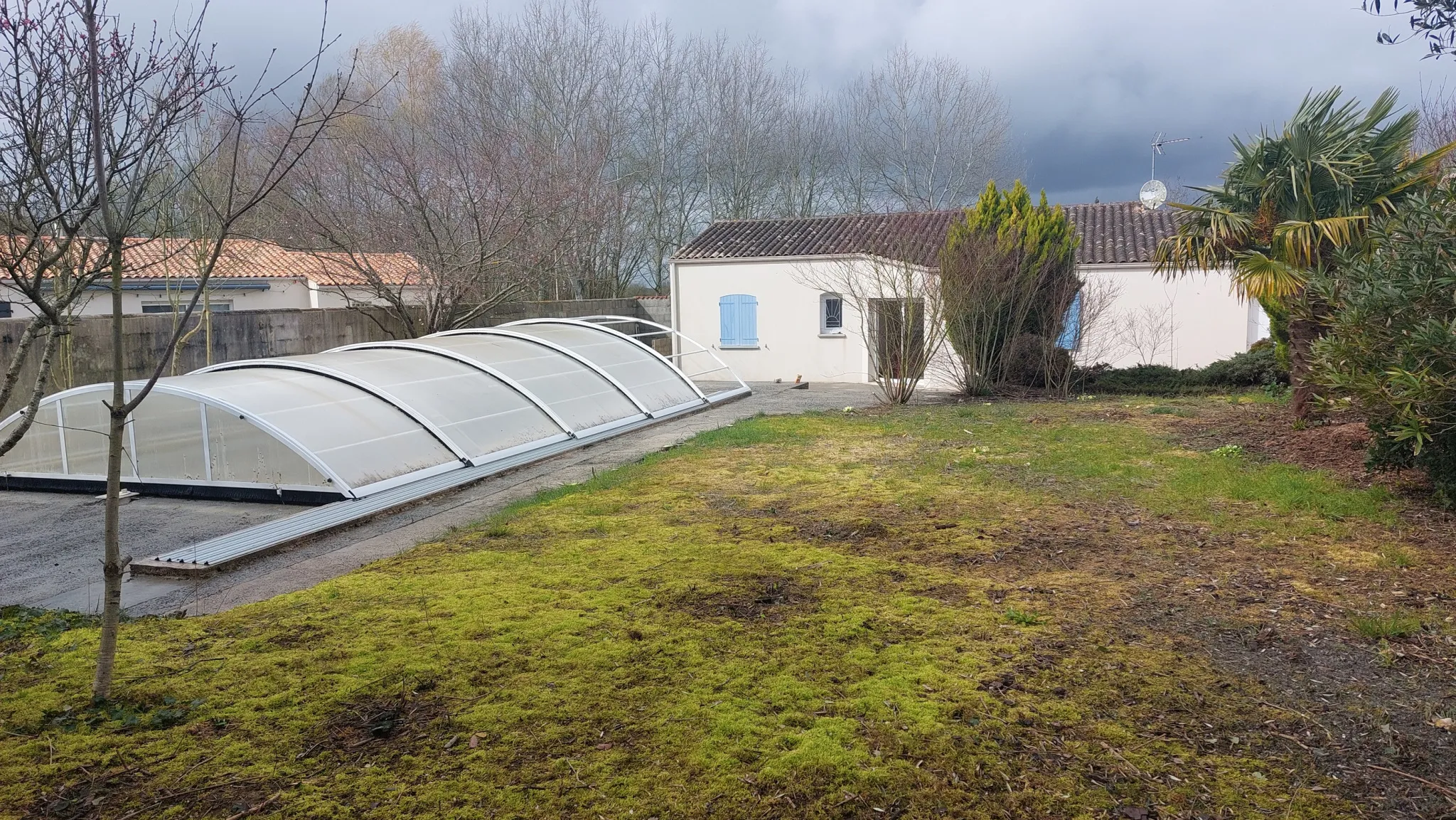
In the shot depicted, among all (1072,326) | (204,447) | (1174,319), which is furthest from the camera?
(1174,319)

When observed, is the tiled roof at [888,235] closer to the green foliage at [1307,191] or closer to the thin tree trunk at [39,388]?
the green foliage at [1307,191]

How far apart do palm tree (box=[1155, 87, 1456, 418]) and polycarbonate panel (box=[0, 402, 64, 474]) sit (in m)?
13.4

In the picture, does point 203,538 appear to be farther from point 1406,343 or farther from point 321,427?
point 1406,343

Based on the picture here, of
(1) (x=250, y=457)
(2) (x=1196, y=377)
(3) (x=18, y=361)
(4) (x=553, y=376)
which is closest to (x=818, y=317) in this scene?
(2) (x=1196, y=377)

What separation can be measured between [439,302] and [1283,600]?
48.1 ft

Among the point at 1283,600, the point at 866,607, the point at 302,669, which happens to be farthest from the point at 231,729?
the point at 1283,600

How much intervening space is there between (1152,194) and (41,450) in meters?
22.4

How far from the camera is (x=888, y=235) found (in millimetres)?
23312

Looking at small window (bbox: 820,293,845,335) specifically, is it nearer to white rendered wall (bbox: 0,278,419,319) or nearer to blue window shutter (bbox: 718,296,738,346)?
blue window shutter (bbox: 718,296,738,346)

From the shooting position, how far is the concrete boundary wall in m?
13.5

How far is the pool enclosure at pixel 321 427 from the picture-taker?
9.38 metres

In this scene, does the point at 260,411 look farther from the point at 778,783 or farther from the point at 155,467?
the point at 778,783

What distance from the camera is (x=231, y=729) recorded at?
13.7 ft

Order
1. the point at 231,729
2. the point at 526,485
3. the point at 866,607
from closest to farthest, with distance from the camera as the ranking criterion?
the point at 231,729 → the point at 866,607 → the point at 526,485
